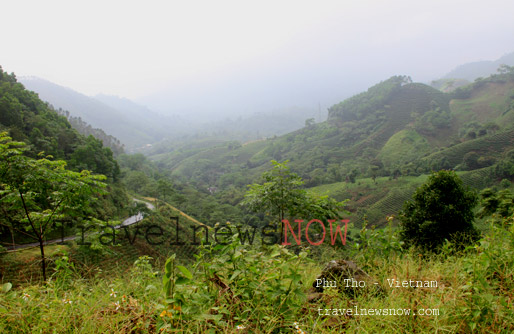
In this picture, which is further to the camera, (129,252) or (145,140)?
(145,140)

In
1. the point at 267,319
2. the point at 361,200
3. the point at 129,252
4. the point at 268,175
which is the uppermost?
the point at 268,175

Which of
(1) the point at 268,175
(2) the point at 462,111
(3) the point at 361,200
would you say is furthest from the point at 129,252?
(2) the point at 462,111

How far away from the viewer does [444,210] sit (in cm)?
677

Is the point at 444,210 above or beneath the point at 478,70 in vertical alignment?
beneath

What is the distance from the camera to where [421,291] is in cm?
193

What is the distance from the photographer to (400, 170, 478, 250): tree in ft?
22.2

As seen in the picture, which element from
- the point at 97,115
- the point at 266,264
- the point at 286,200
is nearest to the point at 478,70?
the point at 286,200

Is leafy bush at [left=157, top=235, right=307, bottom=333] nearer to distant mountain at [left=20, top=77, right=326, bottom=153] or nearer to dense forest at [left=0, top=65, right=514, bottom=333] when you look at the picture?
dense forest at [left=0, top=65, right=514, bottom=333]

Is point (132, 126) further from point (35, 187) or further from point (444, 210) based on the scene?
point (444, 210)

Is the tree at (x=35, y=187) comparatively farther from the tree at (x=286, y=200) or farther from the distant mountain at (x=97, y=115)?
the distant mountain at (x=97, y=115)

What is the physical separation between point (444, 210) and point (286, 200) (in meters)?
5.38

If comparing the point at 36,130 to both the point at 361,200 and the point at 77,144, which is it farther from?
the point at 361,200

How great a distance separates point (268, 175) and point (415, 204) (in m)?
5.97

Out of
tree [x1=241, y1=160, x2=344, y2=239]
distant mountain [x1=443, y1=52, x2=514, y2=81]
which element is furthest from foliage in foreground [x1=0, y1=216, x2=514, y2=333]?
distant mountain [x1=443, y1=52, x2=514, y2=81]
